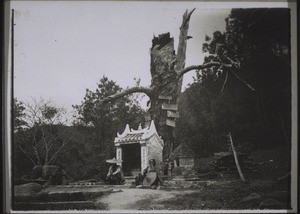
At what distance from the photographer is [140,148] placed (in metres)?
6.04

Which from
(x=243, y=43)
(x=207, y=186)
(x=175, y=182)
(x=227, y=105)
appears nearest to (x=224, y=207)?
(x=207, y=186)

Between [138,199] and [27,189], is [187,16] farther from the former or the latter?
[27,189]

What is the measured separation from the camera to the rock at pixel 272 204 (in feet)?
18.8

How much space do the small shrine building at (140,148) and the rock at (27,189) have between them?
4.13 ft

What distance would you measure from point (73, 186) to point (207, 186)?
1.96 metres

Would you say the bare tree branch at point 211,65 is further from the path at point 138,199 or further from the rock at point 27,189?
the rock at point 27,189

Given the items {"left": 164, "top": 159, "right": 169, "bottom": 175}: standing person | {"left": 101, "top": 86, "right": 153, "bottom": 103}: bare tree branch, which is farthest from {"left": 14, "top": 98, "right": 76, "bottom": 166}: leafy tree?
{"left": 164, "top": 159, "right": 169, "bottom": 175}: standing person

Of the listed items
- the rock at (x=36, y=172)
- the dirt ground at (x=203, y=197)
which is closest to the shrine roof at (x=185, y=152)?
the dirt ground at (x=203, y=197)

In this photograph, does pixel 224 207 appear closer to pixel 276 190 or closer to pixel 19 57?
pixel 276 190

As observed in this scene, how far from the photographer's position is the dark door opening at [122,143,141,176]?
5996 millimetres

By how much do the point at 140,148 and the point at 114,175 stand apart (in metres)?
0.55

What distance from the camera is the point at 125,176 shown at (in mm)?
5980

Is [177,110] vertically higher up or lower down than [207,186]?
higher up

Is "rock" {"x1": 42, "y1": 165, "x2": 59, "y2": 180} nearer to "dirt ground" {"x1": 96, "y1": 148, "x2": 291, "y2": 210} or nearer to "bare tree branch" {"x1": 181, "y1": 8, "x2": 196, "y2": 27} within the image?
"dirt ground" {"x1": 96, "y1": 148, "x2": 291, "y2": 210}
